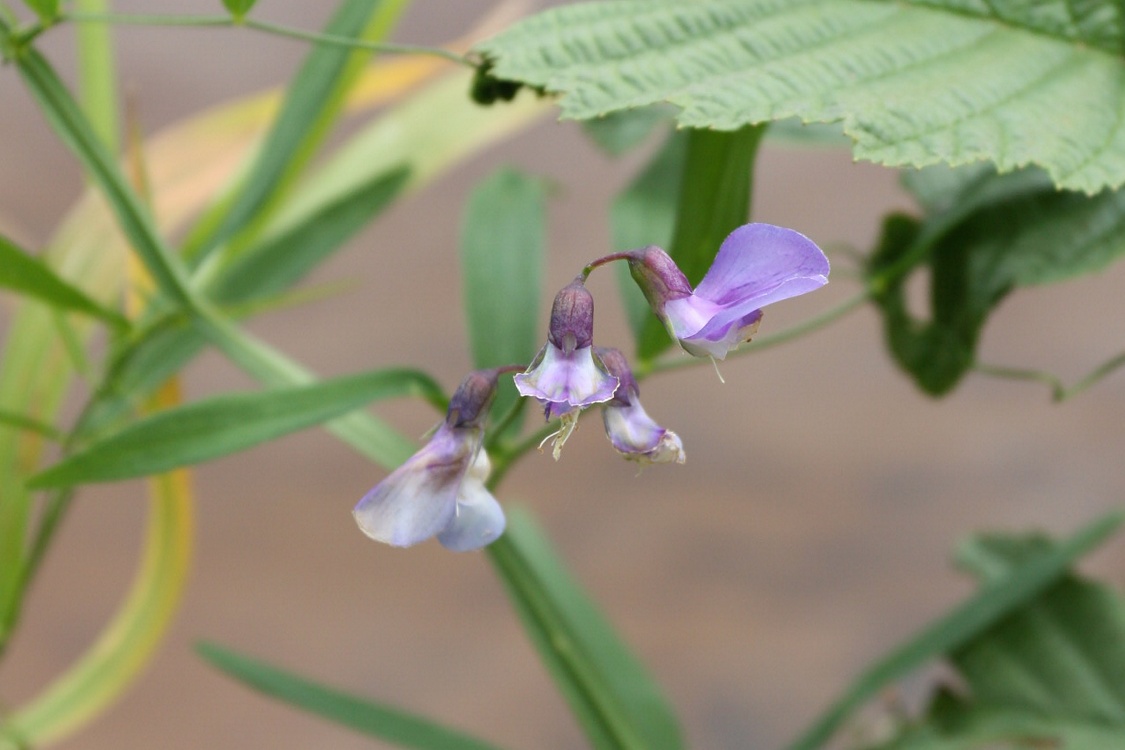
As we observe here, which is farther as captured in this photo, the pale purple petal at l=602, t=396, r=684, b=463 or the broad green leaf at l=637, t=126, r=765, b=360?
the broad green leaf at l=637, t=126, r=765, b=360

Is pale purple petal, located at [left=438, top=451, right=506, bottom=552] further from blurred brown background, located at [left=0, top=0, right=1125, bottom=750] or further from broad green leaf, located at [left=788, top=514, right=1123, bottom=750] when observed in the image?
blurred brown background, located at [left=0, top=0, right=1125, bottom=750]

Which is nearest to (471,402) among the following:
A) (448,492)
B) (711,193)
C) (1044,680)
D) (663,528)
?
(448,492)

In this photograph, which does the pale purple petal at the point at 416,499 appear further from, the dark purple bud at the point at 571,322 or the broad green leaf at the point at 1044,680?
the broad green leaf at the point at 1044,680

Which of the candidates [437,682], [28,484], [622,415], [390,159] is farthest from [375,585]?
[622,415]

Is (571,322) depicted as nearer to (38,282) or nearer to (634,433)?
(634,433)

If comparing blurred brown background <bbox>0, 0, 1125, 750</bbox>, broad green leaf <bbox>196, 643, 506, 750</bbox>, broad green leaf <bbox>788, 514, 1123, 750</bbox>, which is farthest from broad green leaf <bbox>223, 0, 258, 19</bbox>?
blurred brown background <bbox>0, 0, 1125, 750</bbox>

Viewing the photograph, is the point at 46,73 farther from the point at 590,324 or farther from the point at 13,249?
the point at 590,324
